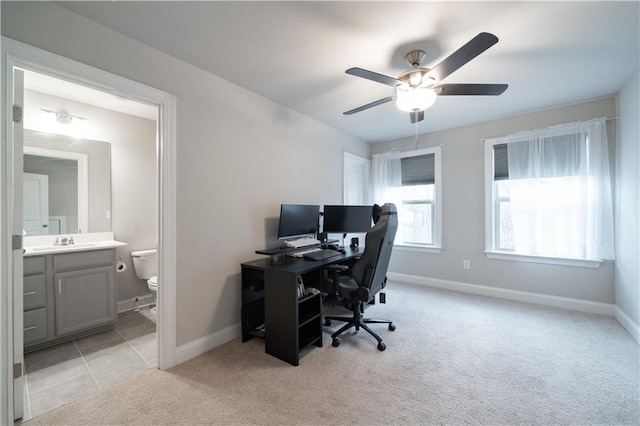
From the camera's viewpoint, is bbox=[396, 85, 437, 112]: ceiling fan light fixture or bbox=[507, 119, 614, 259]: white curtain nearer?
bbox=[396, 85, 437, 112]: ceiling fan light fixture

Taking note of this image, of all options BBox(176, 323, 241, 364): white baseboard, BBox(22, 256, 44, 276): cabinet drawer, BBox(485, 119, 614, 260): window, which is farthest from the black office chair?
BBox(22, 256, 44, 276): cabinet drawer

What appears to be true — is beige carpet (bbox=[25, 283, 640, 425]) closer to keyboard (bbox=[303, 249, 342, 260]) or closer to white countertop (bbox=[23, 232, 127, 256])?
keyboard (bbox=[303, 249, 342, 260])

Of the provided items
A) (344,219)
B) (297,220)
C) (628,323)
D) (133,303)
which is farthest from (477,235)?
(133,303)

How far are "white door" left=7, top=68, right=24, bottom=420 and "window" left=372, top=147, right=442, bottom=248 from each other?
400 cm

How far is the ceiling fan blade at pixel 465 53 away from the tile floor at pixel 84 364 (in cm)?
300

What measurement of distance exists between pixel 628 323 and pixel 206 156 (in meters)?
4.23

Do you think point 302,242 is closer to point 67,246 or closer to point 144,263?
point 144,263

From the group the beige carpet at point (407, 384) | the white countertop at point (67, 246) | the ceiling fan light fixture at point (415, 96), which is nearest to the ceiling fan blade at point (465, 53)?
the ceiling fan light fixture at point (415, 96)

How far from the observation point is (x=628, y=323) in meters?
2.46

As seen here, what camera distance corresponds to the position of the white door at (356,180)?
160 inches

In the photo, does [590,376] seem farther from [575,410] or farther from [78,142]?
[78,142]

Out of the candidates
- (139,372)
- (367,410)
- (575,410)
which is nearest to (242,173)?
(139,372)

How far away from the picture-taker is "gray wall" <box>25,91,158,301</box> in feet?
9.36

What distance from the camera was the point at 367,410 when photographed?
1525 millimetres
